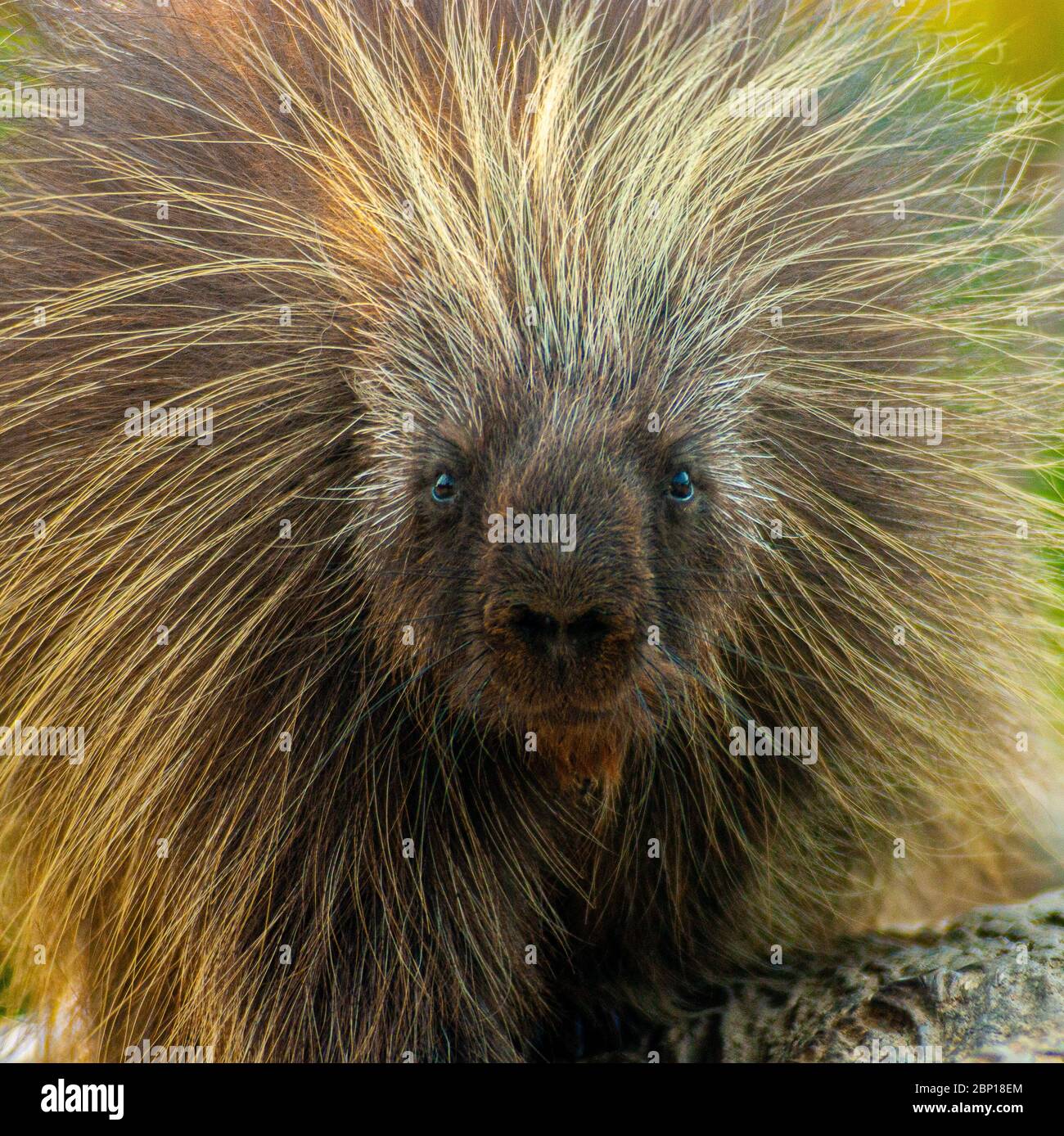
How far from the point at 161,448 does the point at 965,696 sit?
1.93 m

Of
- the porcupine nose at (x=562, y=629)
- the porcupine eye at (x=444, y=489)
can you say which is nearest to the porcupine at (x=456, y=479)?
the porcupine eye at (x=444, y=489)

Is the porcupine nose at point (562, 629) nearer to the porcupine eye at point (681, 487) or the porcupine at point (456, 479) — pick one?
the porcupine at point (456, 479)

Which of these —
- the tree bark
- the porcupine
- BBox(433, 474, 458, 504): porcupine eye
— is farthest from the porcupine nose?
→ the tree bark

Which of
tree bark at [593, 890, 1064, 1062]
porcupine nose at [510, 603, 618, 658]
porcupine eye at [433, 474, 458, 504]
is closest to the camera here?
porcupine nose at [510, 603, 618, 658]

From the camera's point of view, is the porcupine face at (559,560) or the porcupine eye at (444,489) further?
the porcupine eye at (444,489)

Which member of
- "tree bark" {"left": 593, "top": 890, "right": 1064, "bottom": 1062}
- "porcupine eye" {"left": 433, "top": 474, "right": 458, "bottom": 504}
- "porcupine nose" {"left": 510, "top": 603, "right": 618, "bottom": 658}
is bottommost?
"tree bark" {"left": 593, "top": 890, "right": 1064, "bottom": 1062}

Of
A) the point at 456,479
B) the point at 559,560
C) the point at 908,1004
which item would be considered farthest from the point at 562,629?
the point at 908,1004

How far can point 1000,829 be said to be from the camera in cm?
374

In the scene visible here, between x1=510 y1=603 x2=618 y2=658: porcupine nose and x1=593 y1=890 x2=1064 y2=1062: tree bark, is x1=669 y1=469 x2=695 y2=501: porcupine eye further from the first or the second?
x1=593 y1=890 x2=1064 y2=1062: tree bark

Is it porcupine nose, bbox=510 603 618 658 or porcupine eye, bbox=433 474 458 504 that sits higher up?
porcupine eye, bbox=433 474 458 504

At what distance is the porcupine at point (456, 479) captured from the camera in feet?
9.12

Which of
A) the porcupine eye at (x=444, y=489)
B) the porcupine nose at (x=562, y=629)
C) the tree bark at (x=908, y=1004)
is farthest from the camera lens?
the tree bark at (x=908, y=1004)

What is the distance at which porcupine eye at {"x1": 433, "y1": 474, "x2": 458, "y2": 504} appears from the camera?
2656 millimetres

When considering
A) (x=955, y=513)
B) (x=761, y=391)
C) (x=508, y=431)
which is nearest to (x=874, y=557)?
(x=955, y=513)
